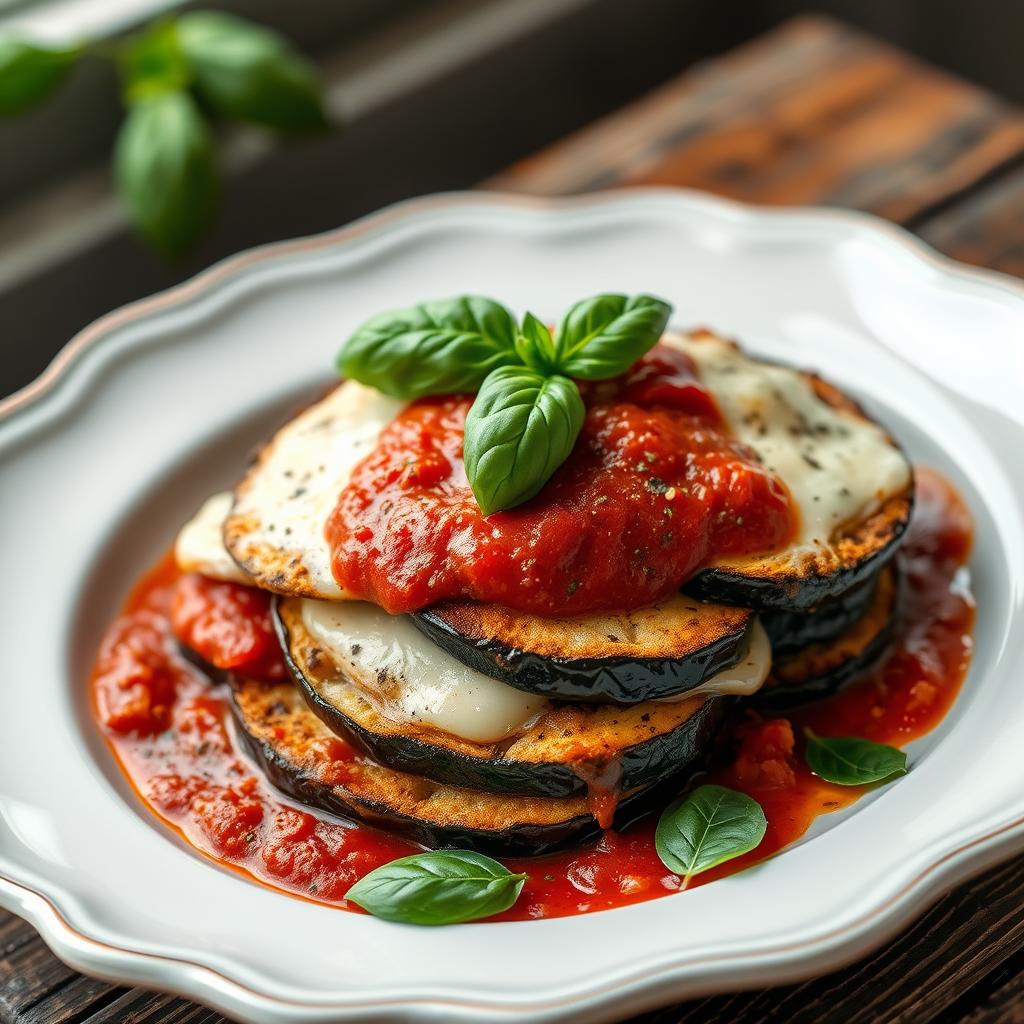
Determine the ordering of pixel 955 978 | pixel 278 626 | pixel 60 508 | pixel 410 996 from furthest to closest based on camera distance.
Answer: pixel 60 508
pixel 278 626
pixel 955 978
pixel 410 996

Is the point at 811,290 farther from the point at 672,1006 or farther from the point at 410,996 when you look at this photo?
the point at 410,996

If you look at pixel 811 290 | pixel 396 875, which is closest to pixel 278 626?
pixel 396 875

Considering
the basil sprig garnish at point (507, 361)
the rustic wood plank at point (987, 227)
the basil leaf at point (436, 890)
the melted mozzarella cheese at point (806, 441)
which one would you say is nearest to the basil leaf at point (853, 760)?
the melted mozzarella cheese at point (806, 441)

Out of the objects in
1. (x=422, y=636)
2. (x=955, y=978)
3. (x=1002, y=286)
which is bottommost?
(x=955, y=978)

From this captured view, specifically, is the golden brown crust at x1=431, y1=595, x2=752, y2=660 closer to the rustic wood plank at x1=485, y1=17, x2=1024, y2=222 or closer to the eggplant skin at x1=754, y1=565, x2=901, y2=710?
the eggplant skin at x1=754, y1=565, x2=901, y2=710

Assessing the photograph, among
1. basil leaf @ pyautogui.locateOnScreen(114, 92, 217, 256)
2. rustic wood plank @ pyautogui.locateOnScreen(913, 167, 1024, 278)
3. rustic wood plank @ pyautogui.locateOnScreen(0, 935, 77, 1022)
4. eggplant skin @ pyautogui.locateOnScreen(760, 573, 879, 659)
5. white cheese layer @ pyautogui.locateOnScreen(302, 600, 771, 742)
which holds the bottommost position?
rustic wood plank @ pyautogui.locateOnScreen(913, 167, 1024, 278)

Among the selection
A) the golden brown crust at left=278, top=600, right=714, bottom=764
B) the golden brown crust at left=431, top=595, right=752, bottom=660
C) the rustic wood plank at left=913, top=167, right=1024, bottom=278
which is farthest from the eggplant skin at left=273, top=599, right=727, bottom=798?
the rustic wood plank at left=913, top=167, right=1024, bottom=278
